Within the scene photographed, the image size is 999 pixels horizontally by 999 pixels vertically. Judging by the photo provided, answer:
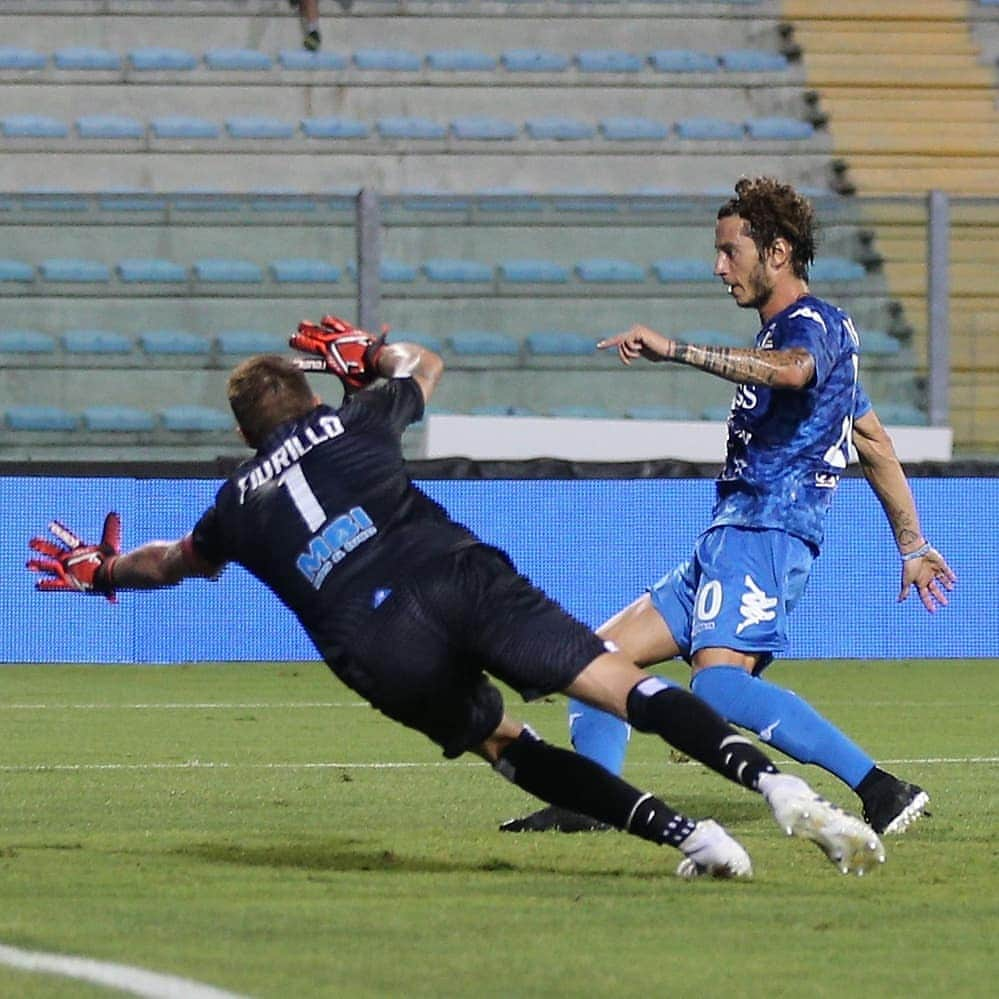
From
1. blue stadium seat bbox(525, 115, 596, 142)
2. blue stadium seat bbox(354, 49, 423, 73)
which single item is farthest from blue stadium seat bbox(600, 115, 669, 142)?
blue stadium seat bbox(354, 49, 423, 73)

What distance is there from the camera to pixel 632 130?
68.8 feet

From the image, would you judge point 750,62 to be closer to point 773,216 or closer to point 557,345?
point 557,345

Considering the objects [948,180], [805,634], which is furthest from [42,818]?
[948,180]

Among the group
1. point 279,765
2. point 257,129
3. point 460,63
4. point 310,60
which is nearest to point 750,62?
point 460,63

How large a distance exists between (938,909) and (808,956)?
786 mm

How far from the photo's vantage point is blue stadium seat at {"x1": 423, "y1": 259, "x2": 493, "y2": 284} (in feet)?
55.6

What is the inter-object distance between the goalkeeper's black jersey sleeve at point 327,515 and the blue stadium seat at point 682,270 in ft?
39.1

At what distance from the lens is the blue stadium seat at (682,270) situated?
682 inches

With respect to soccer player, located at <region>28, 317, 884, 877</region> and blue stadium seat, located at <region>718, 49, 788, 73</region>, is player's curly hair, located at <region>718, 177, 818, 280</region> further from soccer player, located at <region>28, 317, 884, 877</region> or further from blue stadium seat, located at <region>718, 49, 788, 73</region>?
blue stadium seat, located at <region>718, 49, 788, 73</region>

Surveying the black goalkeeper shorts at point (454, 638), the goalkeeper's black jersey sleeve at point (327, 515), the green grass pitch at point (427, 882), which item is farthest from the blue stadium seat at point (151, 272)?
the black goalkeeper shorts at point (454, 638)

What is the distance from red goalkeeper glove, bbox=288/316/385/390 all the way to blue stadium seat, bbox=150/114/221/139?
14498 mm

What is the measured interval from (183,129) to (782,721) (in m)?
15.0

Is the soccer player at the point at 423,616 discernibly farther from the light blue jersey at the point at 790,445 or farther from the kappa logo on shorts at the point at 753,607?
the light blue jersey at the point at 790,445

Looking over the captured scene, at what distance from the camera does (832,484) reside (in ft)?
21.1
